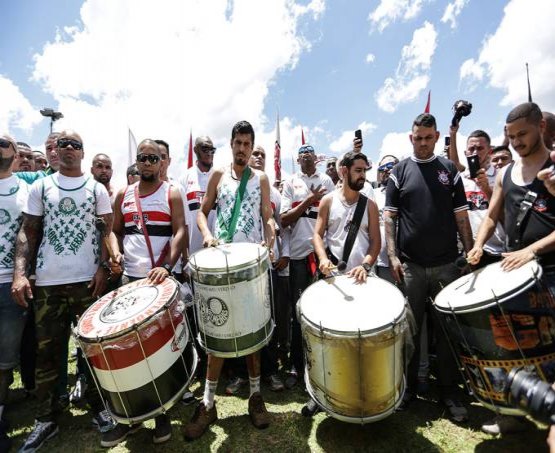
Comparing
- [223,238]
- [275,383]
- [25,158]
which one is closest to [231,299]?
[223,238]

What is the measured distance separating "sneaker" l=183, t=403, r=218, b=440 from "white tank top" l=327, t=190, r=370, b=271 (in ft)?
6.48

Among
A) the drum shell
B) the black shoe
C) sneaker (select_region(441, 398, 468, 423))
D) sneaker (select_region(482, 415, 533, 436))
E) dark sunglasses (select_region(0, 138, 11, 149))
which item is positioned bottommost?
the black shoe

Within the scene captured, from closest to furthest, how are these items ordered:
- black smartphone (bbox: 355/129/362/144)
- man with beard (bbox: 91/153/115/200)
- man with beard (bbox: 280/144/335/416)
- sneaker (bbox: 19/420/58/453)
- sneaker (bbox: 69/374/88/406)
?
sneaker (bbox: 19/420/58/453), sneaker (bbox: 69/374/88/406), man with beard (bbox: 280/144/335/416), black smartphone (bbox: 355/129/362/144), man with beard (bbox: 91/153/115/200)

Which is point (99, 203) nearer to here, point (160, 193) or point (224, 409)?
point (160, 193)

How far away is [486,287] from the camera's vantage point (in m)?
2.50

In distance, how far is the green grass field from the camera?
9.37 ft

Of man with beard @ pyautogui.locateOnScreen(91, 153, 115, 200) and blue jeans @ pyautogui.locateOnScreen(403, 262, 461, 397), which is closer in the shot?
blue jeans @ pyautogui.locateOnScreen(403, 262, 461, 397)

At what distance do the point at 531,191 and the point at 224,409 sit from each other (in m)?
3.58

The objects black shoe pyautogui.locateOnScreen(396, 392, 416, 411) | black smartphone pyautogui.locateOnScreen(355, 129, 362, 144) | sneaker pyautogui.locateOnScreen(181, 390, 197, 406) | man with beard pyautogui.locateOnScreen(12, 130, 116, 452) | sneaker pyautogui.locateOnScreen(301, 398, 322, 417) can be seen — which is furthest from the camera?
black smartphone pyautogui.locateOnScreen(355, 129, 362, 144)

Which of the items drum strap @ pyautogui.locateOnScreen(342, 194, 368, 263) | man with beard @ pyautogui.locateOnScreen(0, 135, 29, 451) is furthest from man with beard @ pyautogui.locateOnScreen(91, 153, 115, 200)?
drum strap @ pyautogui.locateOnScreen(342, 194, 368, 263)

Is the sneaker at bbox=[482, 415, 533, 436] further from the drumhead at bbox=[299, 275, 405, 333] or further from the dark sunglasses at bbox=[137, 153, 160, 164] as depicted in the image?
the dark sunglasses at bbox=[137, 153, 160, 164]

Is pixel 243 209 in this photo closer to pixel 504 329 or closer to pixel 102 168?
pixel 504 329

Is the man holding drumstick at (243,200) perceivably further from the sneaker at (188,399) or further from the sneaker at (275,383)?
the sneaker at (188,399)

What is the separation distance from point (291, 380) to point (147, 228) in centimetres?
246
